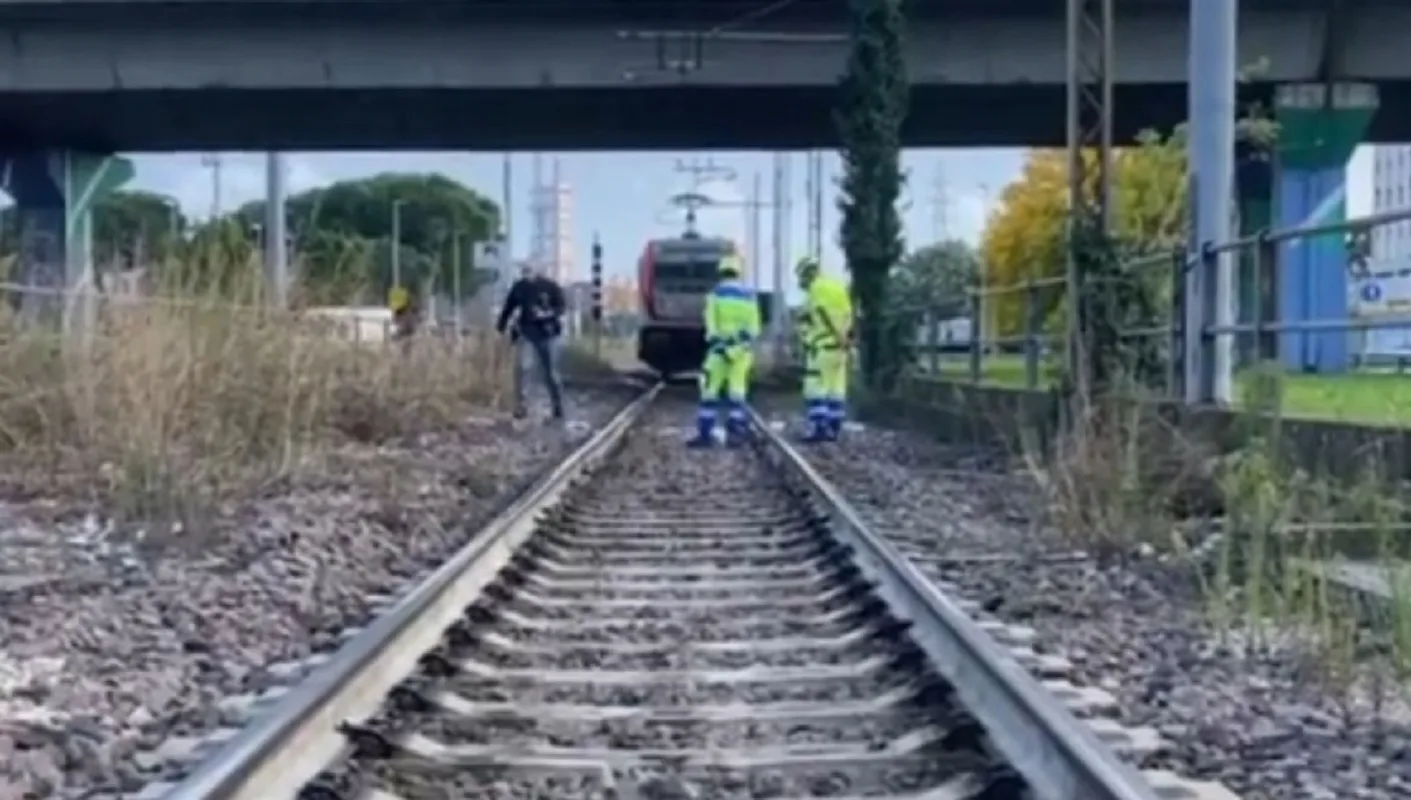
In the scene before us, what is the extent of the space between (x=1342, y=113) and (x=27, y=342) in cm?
3071

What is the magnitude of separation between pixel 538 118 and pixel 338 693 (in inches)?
1552

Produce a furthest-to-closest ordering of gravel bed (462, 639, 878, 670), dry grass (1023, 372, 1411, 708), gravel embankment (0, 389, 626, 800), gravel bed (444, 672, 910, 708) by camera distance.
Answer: gravel bed (462, 639, 878, 670) → dry grass (1023, 372, 1411, 708) → gravel bed (444, 672, 910, 708) → gravel embankment (0, 389, 626, 800)

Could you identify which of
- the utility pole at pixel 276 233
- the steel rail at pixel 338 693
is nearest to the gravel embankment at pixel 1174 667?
the steel rail at pixel 338 693

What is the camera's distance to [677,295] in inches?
2275

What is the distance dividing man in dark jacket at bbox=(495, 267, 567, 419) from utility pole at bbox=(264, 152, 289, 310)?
264 centimetres

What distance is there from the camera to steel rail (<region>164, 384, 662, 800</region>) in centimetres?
544

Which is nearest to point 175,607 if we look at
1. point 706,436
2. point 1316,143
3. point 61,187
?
point 706,436

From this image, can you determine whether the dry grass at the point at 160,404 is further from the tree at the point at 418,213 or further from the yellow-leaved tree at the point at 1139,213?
the tree at the point at 418,213

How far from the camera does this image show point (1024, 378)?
77.8 ft

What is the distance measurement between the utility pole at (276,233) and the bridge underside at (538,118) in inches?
46.0

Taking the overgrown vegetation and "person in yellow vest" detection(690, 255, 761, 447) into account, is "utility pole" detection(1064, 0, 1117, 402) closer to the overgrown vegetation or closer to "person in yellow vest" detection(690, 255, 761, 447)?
the overgrown vegetation

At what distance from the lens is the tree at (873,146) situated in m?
35.4

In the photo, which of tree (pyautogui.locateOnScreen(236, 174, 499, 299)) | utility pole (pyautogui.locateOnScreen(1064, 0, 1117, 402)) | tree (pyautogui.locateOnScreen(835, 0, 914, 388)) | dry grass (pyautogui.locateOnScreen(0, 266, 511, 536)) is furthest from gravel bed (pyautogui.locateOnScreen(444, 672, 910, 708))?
tree (pyautogui.locateOnScreen(236, 174, 499, 299))

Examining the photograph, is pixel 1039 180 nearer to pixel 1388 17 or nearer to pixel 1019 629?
pixel 1388 17
